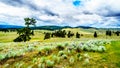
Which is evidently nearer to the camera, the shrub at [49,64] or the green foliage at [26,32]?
the shrub at [49,64]

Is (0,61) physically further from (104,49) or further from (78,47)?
(104,49)

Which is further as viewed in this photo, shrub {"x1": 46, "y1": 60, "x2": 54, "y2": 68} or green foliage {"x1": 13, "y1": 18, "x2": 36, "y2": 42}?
green foliage {"x1": 13, "y1": 18, "x2": 36, "y2": 42}

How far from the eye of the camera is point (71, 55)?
14.0 meters

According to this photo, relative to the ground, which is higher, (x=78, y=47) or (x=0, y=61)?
(x=78, y=47)

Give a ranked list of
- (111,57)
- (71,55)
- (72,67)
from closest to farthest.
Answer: (72,67) < (111,57) < (71,55)

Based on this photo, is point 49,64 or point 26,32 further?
point 26,32

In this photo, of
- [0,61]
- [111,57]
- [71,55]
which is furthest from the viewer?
[0,61]

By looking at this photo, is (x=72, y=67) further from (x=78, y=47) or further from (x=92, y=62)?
(x=78, y=47)

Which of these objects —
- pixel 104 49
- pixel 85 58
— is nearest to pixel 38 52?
pixel 85 58

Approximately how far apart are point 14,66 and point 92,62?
5304 millimetres

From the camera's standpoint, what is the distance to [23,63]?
13641 millimetres

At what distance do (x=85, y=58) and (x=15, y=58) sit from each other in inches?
215

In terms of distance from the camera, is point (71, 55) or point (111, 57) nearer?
point (111, 57)

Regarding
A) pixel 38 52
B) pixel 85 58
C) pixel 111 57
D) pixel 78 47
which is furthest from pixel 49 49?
pixel 111 57
